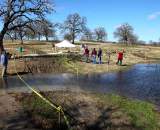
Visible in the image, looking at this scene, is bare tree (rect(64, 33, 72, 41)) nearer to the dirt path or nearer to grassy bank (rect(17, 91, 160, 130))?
grassy bank (rect(17, 91, 160, 130))

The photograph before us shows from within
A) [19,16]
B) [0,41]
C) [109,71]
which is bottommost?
[109,71]

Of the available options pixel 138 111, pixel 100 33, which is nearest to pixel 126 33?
pixel 100 33

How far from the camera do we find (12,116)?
1602cm

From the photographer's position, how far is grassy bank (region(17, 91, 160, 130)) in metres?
16.1

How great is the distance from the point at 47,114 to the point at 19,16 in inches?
1292

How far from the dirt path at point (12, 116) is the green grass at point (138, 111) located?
5.14m

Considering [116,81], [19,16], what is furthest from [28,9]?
[116,81]

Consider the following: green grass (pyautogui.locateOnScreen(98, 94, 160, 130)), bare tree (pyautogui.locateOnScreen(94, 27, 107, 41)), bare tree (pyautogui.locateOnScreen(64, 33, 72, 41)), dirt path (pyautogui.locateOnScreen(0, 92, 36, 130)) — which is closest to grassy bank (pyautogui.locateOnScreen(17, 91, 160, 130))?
A: green grass (pyautogui.locateOnScreen(98, 94, 160, 130))

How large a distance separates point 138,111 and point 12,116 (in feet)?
21.6

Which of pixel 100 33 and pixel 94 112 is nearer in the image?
pixel 94 112

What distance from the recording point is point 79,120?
54.8 feet

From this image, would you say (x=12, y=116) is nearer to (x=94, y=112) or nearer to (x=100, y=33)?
(x=94, y=112)

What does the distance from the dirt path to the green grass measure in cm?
514

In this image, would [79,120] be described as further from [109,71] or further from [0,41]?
[0,41]
